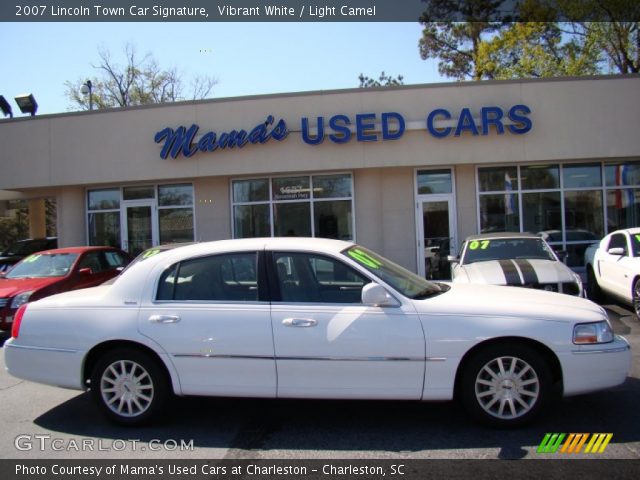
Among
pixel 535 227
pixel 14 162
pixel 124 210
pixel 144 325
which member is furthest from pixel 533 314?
pixel 14 162

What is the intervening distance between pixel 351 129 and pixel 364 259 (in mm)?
8470

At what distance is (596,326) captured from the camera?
166 inches

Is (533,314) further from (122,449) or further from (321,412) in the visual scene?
(122,449)

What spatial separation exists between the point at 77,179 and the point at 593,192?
43.5ft

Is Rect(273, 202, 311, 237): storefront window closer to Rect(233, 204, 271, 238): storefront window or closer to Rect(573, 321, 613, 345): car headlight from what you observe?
Rect(233, 204, 271, 238): storefront window

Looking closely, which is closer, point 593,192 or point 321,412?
point 321,412

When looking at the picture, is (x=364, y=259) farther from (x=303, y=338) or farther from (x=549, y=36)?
(x=549, y=36)

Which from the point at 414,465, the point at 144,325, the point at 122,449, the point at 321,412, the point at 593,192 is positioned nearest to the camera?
the point at 414,465

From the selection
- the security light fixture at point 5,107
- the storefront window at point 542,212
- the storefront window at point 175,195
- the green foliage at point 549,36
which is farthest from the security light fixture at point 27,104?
the green foliage at point 549,36

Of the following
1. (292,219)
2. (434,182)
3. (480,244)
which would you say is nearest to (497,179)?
(434,182)

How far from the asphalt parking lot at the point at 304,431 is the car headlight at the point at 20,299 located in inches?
139

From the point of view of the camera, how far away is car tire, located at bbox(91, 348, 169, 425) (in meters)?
4.45

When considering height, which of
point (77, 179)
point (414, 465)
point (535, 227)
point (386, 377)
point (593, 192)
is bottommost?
point (414, 465)

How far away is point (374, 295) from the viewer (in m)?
4.14
